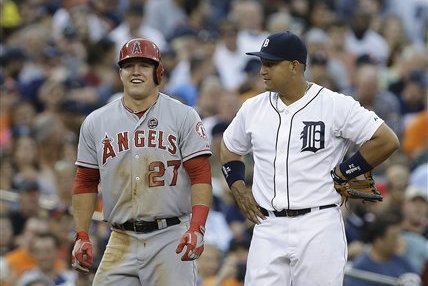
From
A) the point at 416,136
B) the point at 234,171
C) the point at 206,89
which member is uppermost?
the point at 206,89

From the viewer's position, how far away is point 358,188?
8.41 metres

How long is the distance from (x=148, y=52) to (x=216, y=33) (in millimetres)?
9927

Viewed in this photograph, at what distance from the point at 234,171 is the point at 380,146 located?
979 mm

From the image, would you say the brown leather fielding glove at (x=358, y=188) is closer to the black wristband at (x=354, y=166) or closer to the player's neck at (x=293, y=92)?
the black wristband at (x=354, y=166)

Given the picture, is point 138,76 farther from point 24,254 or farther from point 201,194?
point 24,254

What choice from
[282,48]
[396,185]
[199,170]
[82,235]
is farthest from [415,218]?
[82,235]

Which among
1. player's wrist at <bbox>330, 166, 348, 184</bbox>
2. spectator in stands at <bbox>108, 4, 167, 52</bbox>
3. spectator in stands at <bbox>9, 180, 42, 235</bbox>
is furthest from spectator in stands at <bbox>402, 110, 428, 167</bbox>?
player's wrist at <bbox>330, 166, 348, 184</bbox>

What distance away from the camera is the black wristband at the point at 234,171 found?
857 cm

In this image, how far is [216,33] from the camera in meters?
18.0

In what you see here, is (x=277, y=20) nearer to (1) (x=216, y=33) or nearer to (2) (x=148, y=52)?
(1) (x=216, y=33)

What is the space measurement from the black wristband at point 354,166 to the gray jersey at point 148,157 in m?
0.85

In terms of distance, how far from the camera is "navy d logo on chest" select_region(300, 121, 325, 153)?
8.23m

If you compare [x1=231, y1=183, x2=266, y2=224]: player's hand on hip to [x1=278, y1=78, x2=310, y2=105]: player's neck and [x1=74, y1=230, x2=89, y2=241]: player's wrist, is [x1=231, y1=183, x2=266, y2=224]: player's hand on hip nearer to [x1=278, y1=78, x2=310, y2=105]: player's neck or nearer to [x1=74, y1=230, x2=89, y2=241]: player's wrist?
[x1=278, y1=78, x2=310, y2=105]: player's neck

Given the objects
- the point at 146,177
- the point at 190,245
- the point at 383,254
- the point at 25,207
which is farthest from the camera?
the point at 25,207
